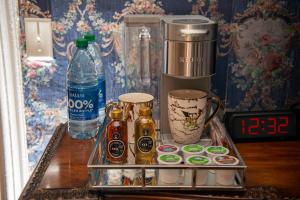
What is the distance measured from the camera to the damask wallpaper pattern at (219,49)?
4.28ft

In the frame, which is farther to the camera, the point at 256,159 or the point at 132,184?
the point at 256,159

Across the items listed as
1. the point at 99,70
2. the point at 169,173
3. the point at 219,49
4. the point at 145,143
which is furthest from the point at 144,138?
the point at 219,49

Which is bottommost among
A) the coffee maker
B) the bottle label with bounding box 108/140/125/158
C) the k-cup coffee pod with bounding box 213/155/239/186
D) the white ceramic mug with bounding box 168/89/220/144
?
the k-cup coffee pod with bounding box 213/155/239/186

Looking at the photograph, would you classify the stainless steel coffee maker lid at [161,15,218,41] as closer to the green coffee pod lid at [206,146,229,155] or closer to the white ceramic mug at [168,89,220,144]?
the white ceramic mug at [168,89,220,144]

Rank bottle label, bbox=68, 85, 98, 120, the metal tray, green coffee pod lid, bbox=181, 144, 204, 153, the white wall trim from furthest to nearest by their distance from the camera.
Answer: the white wall trim, bottle label, bbox=68, 85, 98, 120, green coffee pod lid, bbox=181, 144, 204, 153, the metal tray

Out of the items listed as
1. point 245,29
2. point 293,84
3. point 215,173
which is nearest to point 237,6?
point 245,29

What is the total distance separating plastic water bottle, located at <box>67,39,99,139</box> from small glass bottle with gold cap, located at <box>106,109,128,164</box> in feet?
0.50

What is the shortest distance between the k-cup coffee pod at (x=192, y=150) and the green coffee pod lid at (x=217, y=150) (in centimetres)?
2

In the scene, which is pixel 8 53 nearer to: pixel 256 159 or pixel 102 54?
pixel 102 54

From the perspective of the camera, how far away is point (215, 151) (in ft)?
3.42

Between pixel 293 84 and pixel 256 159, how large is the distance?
385 mm

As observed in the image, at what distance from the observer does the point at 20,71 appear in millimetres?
1346

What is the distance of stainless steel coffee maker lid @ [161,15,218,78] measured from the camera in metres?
1.05

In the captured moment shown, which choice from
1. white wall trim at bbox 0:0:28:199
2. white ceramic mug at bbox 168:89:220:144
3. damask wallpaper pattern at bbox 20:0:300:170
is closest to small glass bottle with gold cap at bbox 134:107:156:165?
white ceramic mug at bbox 168:89:220:144
